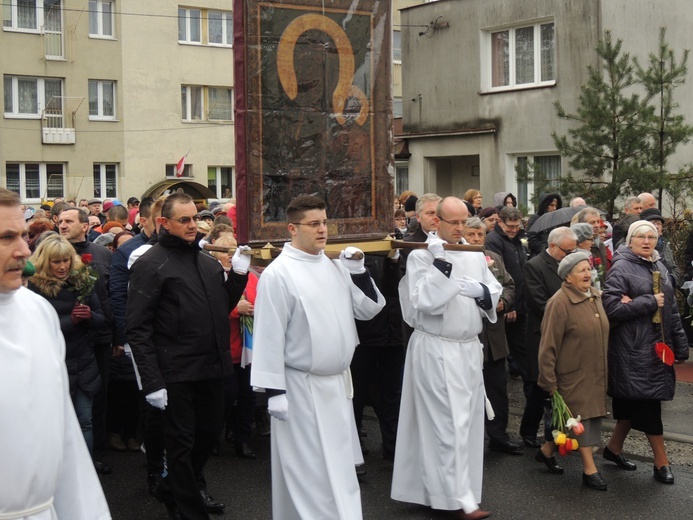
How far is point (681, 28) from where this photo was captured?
1908 cm

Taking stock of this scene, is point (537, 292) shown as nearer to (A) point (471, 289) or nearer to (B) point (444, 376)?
(A) point (471, 289)

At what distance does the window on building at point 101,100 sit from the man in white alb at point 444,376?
28.5 m

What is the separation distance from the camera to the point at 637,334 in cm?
770

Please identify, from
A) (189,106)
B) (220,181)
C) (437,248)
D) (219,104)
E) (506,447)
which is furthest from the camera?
(220,181)

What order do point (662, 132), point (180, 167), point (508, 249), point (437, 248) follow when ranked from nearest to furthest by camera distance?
1. point (437, 248)
2. point (508, 249)
3. point (662, 132)
4. point (180, 167)

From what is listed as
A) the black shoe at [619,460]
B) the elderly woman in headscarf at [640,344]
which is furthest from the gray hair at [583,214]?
the black shoe at [619,460]

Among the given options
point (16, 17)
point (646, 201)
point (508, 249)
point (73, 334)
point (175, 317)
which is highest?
point (16, 17)

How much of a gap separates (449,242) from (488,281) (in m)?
0.46

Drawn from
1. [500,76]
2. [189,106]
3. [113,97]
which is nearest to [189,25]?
[189,106]

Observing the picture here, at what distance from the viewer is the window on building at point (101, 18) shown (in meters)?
33.8

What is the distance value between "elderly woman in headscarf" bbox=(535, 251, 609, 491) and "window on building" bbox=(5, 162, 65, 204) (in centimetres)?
2762

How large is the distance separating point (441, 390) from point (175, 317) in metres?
2.00

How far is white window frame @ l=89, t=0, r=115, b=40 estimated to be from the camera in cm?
3373

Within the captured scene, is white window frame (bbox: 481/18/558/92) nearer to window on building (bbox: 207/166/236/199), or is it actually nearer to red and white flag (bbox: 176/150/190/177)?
red and white flag (bbox: 176/150/190/177)
